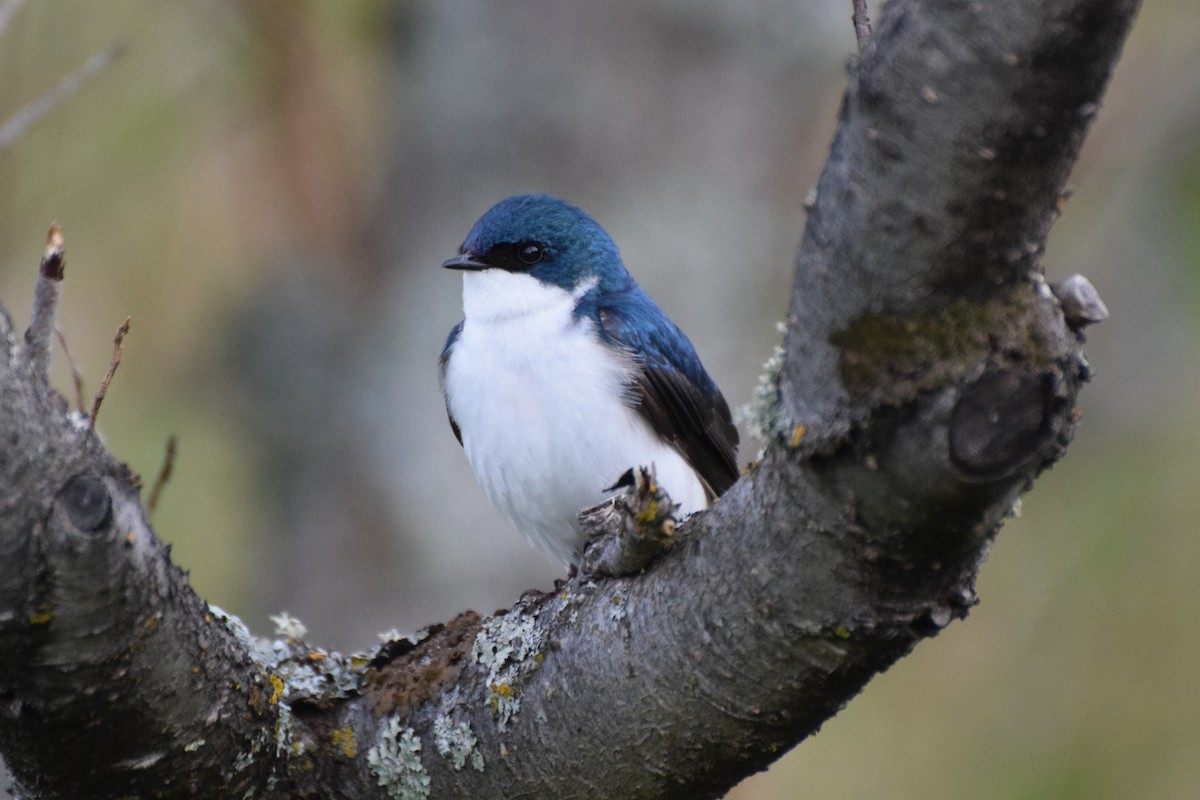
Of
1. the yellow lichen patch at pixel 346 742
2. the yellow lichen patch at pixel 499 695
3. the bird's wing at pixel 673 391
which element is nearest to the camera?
the yellow lichen patch at pixel 499 695

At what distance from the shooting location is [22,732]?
1702 mm

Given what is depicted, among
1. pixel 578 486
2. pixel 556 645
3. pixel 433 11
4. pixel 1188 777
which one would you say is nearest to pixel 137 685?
pixel 556 645

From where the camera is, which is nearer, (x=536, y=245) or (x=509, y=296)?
(x=509, y=296)

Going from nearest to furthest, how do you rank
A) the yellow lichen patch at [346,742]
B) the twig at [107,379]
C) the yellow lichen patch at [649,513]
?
the twig at [107,379] < the yellow lichen patch at [649,513] < the yellow lichen patch at [346,742]

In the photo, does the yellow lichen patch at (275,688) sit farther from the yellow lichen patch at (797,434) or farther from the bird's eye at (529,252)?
the bird's eye at (529,252)

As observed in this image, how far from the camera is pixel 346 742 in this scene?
2.17 metres

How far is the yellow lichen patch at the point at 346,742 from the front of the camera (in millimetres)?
2164

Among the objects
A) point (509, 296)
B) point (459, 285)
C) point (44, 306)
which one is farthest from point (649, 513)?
point (459, 285)

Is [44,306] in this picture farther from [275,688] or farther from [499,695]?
[499,695]

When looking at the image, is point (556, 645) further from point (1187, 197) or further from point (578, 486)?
point (1187, 197)

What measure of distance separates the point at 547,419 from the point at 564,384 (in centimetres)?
10

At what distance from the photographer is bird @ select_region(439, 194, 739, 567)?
3.20 metres

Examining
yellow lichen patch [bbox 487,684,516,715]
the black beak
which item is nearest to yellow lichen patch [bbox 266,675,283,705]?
yellow lichen patch [bbox 487,684,516,715]

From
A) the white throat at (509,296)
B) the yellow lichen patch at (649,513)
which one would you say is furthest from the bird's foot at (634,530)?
the white throat at (509,296)
